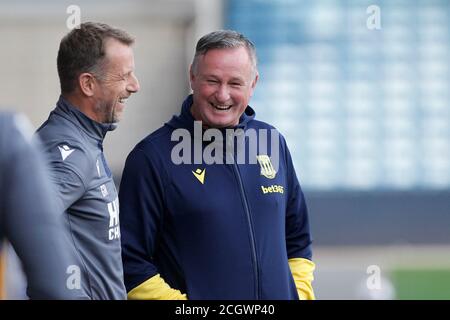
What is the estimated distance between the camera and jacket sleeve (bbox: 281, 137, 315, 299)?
270 centimetres

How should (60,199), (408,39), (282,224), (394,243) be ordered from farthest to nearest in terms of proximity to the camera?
(408,39) → (394,243) → (282,224) → (60,199)

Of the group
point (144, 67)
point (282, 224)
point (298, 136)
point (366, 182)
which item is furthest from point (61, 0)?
point (282, 224)

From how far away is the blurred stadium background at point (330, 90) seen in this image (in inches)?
352

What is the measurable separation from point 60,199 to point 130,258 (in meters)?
0.37

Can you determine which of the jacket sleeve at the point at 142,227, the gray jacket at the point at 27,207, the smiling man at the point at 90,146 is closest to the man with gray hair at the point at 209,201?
the jacket sleeve at the point at 142,227

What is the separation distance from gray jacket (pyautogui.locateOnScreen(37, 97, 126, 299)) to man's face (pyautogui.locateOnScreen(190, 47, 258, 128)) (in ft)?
1.07

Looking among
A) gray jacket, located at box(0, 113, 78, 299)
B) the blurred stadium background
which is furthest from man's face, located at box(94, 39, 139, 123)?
the blurred stadium background

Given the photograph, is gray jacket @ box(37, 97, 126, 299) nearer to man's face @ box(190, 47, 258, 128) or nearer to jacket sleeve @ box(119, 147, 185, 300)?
jacket sleeve @ box(119, 147, 185, 300)

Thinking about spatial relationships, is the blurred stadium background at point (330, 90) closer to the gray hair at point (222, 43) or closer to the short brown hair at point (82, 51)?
the gray hair at point (222, 43)

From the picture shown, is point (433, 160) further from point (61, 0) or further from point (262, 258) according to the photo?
point (262, 258)

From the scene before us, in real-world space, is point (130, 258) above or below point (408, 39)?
below

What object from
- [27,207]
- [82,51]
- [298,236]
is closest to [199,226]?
[298,236]

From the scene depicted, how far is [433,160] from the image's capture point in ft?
30.7
